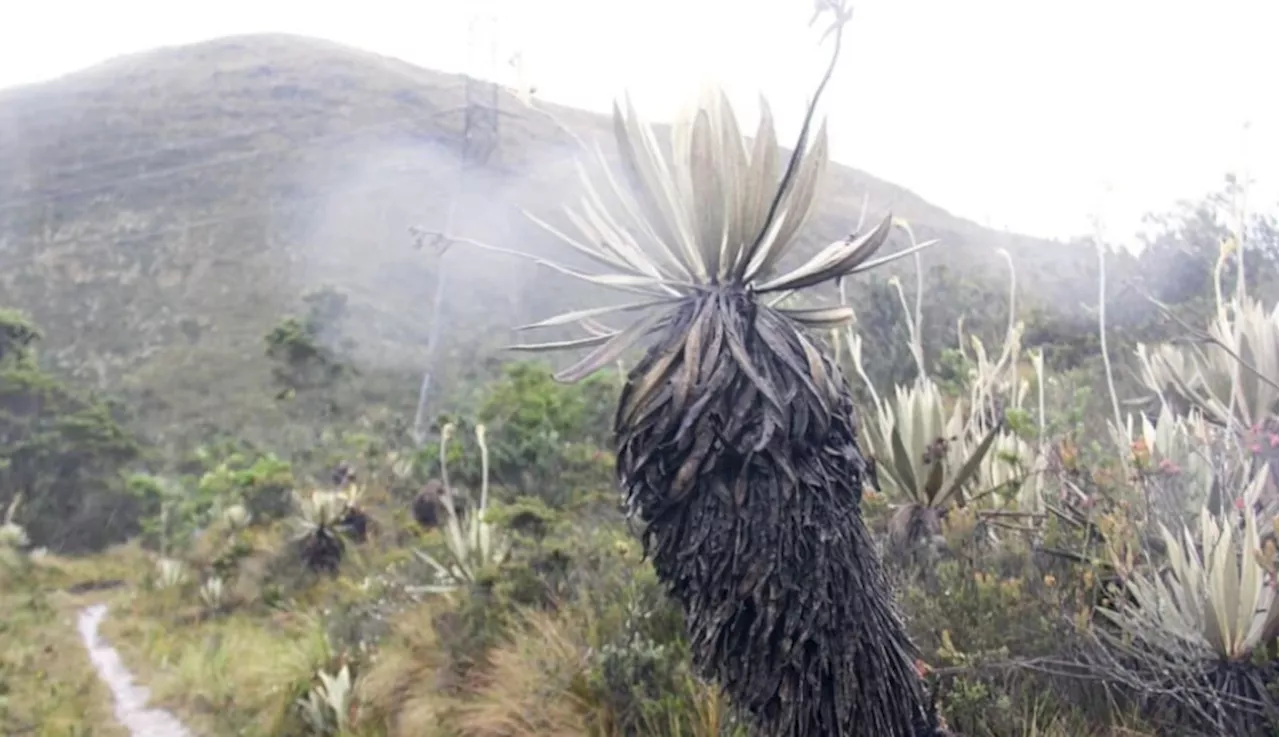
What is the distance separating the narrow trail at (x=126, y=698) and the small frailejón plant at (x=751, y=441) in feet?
24.8

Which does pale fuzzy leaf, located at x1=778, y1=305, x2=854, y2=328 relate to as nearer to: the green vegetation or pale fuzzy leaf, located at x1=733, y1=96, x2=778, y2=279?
the green vegetation

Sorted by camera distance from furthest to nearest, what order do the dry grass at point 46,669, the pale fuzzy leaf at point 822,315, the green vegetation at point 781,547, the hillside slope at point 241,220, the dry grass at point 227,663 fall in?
the hillside slope at point 241,220, the dry grass at point 46,669, the dry grass at point 227,663, the pale fuzzy leaf at point 822,315, the green vegetation at point 781,547

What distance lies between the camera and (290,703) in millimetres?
7840

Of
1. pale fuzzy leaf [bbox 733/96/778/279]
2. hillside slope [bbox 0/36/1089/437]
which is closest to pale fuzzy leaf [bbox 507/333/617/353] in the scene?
pale fuzzy leaf [bbox 733/96/778/279]

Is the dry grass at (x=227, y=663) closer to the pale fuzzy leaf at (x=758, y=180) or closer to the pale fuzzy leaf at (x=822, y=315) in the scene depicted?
the pale fuzzy leaf at (x=822, y=315)

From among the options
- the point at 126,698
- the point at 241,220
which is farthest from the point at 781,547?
the point at 241,220

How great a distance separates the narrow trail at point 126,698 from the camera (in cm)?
897

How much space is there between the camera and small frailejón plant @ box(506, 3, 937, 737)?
8.89 ft

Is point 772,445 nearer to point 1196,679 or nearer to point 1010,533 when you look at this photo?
point 1196,679

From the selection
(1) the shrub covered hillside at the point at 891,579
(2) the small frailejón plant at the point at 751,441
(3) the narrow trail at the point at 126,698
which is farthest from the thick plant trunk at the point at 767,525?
(3) the narrow trail at the point at 126,698

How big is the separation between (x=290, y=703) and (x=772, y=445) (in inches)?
254

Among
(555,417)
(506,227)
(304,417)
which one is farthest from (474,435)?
(506,227)

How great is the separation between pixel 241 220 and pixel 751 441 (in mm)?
49955

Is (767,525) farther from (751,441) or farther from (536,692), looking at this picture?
(536,692)
